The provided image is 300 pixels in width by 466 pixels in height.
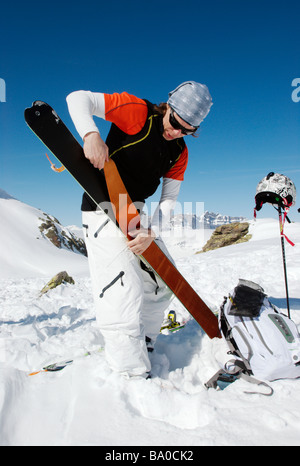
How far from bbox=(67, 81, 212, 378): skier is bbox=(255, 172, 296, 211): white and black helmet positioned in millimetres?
1379

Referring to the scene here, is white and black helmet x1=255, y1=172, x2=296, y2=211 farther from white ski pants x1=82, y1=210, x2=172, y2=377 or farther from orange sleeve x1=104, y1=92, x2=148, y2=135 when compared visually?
white ski pants x1=82, y1=210, x2=172, y2=377

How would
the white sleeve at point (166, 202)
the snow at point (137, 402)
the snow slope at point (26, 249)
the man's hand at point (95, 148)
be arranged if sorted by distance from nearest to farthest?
the snow at point (137, 402) → the man's hand at point (95, 148) → the white sleeve at point (166, 202) → the snow slope at point (26, 249)

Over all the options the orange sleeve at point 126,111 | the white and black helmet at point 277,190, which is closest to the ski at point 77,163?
the orange sleeve at point 126,111

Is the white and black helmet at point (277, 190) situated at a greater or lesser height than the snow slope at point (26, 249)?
greater

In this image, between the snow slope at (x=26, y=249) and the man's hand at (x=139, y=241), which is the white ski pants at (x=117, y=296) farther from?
the snow slope at (x=26, y=249)

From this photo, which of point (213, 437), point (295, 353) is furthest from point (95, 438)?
point (295, 353)

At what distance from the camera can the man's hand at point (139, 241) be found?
270 centimetres

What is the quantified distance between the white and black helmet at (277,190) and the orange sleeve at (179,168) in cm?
118

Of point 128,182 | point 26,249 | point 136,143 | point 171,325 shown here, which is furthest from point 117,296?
point 26,249

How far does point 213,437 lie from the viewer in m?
1.70

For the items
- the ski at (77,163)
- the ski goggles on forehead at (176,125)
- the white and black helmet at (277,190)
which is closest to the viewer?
the ski at (77,163)

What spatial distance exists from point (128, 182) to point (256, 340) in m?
2.05

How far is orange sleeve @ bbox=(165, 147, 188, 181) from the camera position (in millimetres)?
3287

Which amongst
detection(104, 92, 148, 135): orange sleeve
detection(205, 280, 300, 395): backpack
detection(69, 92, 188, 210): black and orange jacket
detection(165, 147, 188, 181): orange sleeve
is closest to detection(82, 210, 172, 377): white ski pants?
detection(69, 92, 188, 210): black and orange jacket
